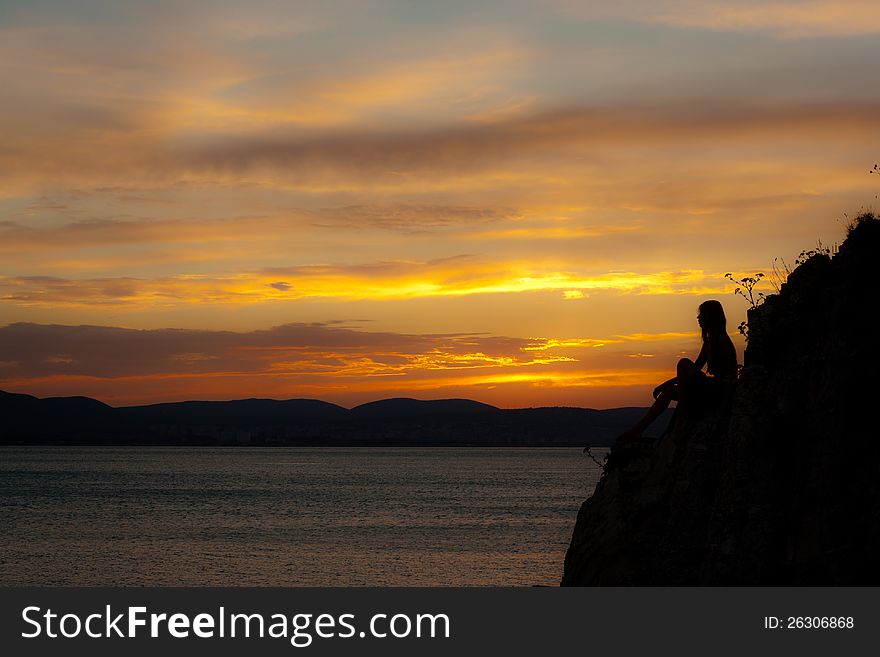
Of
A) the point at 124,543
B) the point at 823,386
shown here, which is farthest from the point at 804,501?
the point at 124,543

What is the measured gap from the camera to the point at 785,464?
14648mm

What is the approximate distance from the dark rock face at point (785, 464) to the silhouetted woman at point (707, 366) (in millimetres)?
334

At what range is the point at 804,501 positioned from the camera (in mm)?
14281

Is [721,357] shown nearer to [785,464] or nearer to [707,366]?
[707,366]

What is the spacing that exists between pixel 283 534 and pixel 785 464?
196ft

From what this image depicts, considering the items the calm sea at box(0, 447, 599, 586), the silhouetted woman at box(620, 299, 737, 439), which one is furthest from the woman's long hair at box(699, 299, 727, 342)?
the calm sea at box(0, 447, 599, 586)

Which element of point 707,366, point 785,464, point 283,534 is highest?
point 707,366

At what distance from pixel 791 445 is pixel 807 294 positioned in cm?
239

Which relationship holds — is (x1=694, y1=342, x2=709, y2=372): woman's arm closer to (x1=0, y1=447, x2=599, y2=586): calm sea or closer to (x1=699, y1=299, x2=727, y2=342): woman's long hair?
(x1=699, y1=299, x2=727, y2=342): woman's long hair

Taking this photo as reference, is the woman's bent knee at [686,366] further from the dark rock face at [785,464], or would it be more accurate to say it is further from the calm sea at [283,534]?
the calm sea at [283,534]

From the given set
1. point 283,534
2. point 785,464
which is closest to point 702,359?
point 785,464

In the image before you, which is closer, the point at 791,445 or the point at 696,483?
the point at 791,445

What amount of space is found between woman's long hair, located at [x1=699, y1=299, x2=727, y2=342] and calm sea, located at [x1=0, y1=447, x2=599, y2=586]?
110 feet
